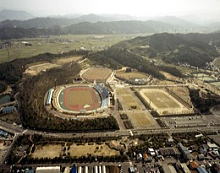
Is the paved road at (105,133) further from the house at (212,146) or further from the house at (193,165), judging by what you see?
the house at (193,165)

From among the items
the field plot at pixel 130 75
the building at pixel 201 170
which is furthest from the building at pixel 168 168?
the field plot at pixel 130 75

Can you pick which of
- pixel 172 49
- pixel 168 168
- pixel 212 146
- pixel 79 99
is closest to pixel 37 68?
pixel 79 99

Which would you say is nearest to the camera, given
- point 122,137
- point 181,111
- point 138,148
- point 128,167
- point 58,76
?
point 128,167

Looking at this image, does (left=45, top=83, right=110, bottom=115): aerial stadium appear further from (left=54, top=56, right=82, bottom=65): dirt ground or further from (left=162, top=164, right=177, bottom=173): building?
(left=54, top=56, right=82, bottom=65): dirt ground

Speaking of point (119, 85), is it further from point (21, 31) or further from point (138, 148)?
point (21, 31)

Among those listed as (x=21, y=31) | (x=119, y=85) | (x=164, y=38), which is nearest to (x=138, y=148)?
(x=119, y=85)

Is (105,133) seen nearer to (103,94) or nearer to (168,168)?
(168,168)
